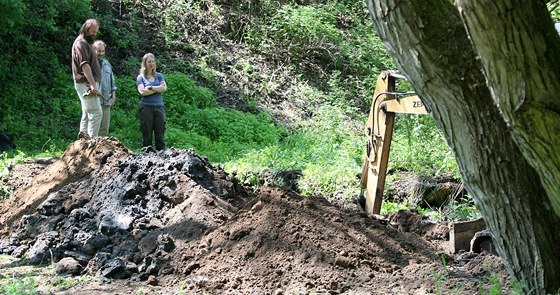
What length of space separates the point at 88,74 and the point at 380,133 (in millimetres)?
4873

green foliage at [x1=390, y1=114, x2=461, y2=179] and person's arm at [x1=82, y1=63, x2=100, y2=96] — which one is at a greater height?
person's arm at [x1=82, y1=63, x2=100, y2=96]

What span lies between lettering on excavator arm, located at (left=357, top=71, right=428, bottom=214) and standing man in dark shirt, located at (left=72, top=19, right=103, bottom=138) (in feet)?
15.0

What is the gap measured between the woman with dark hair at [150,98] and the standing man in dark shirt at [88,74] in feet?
2.46

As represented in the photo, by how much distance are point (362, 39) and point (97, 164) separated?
1309cm

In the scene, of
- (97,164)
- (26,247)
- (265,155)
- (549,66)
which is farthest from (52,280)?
(265,155)

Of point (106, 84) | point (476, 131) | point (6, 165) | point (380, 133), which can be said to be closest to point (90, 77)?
point (106, 84)

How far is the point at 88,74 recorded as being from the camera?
38.4 ft

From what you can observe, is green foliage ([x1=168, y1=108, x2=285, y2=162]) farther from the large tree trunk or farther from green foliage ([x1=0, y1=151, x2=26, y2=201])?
the large tree trunk

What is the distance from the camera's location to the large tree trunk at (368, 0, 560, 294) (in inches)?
161

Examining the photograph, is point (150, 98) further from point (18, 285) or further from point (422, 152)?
point (18, 285)

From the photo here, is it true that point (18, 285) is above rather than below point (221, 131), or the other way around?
below

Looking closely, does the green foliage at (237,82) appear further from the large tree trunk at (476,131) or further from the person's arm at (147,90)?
the large tree trunk at (476,131)

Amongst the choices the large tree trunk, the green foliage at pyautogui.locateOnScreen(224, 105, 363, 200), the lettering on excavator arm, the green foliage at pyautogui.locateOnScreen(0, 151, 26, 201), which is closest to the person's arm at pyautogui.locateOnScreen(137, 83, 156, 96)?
the green foliage at pyautogui.locateOnScreen(224, 105, 363, 200)

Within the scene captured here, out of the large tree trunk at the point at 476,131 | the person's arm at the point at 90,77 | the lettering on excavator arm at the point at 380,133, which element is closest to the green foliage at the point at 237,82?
the lettering on excavator arm at the point at 380,133
